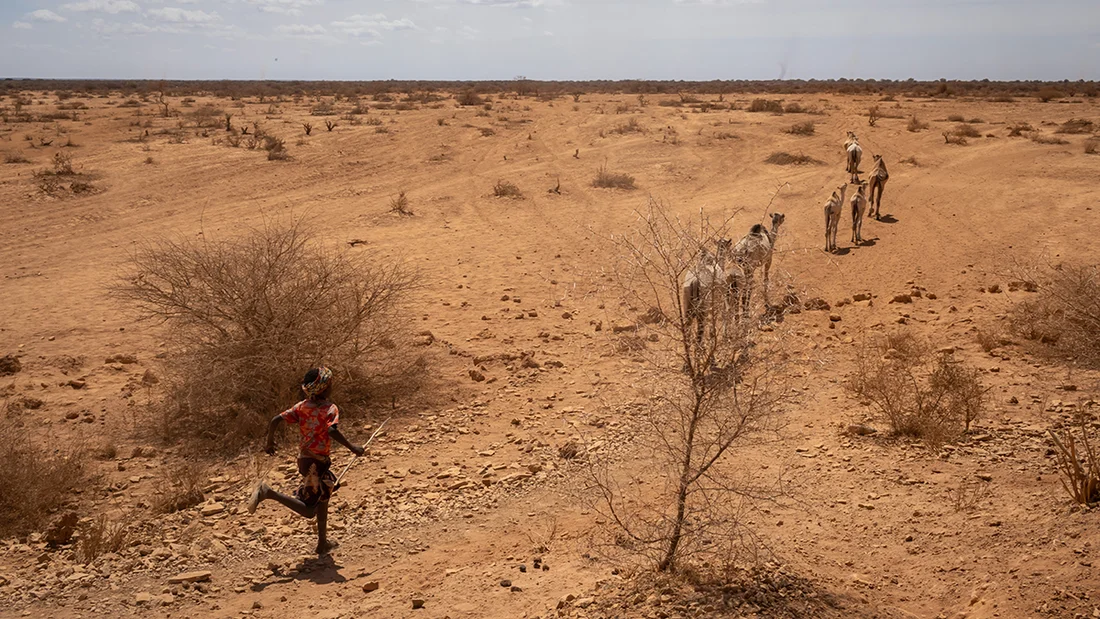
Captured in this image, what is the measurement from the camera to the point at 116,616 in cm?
509

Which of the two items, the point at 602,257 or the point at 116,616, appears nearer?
the point at 116,616

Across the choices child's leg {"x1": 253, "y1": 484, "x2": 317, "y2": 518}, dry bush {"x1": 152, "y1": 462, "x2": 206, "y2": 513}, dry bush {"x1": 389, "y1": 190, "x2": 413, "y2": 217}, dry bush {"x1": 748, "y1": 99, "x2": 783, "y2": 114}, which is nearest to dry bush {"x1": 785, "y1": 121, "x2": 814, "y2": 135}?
dry bush {"x1": 748, "y1": 99, "x2": 783, "y2": 114}

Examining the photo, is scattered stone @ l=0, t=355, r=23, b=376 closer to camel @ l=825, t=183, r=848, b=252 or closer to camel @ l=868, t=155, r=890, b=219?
camel @ l=825, t=183, r=848, b=252

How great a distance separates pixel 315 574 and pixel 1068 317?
7.71m

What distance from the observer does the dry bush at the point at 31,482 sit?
5.96 m

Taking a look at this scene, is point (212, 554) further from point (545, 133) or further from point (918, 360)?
point (545, 133)

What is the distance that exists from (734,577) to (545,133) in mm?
25139

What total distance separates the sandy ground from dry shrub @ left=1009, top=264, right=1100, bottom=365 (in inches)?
12.7

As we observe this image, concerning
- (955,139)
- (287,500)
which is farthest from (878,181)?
(287,500)

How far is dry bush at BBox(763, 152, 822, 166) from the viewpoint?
21.8 metres

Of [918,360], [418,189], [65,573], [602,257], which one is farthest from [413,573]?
[418,189]

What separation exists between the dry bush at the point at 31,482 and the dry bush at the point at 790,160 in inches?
740

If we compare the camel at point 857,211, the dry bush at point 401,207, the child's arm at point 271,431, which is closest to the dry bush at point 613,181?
the dry bush at point 401,207

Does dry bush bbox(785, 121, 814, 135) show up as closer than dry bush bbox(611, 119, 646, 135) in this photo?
Yes
